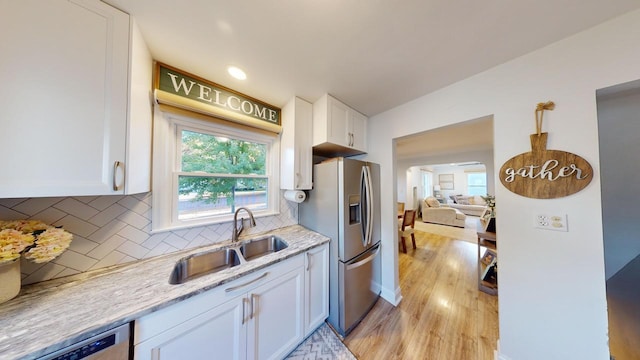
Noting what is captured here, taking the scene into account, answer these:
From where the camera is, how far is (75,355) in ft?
2.08

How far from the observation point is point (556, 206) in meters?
1.06

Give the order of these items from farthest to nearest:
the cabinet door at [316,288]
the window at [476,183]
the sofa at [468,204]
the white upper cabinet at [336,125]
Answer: the window at [476,183] < the sofa at [468,204] < the white upper cabinet at [336,125] < the cabinet door at [316,288]

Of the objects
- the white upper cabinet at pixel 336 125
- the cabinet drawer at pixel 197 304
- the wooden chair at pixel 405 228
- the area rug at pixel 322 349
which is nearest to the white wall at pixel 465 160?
the wooden chair at pixel 405 228

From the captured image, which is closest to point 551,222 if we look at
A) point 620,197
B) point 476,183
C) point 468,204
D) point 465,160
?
point 620,197

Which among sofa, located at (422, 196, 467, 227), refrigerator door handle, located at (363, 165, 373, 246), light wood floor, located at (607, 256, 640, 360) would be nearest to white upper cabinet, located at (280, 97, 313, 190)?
refrigerator door handle, located at (363, 165, 373, 246)

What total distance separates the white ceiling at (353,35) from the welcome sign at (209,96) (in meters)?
0.07

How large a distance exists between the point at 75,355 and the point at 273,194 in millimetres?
1448

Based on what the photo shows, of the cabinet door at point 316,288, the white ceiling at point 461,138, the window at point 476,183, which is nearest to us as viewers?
the cabinet door at point 316,288

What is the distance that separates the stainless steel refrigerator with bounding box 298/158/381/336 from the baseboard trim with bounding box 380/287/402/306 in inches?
6.1

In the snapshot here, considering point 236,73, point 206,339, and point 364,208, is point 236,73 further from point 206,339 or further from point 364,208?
point 206,339

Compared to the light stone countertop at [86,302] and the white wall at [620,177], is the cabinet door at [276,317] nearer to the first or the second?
the light stone countertop at [86,302]

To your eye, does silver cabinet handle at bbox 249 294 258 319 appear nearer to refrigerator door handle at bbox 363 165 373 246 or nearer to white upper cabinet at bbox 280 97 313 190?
white upper cabinet at bbox 280 97 313 190

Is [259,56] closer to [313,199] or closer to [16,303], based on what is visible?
[313,199]

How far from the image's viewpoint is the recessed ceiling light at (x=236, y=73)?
1.31 metres
